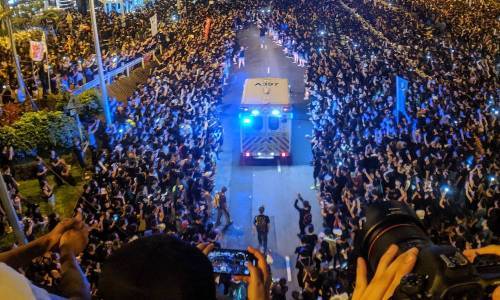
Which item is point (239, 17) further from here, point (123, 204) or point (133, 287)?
point (133, 287)

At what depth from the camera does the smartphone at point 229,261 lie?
3.50m

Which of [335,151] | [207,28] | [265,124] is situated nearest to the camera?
[335,151]

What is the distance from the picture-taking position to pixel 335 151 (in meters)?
14.9

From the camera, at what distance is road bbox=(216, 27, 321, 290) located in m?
12.4

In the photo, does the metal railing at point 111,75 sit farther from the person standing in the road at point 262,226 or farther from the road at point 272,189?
the person standing in the road at point 262,226

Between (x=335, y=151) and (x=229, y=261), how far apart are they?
38.2 feet

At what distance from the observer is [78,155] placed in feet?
49.6

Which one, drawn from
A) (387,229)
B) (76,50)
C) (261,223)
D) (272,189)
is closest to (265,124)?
(272,189)

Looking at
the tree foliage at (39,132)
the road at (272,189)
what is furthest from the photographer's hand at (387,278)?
the tree foliage at (39,132)

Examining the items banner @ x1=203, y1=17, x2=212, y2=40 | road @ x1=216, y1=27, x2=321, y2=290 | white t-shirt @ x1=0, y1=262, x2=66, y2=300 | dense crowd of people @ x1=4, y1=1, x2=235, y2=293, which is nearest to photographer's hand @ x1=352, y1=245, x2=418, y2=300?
white t-shirt @ x1=0, y1=262, x2=66, y2=300

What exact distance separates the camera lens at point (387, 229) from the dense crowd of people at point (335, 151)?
6.03ft

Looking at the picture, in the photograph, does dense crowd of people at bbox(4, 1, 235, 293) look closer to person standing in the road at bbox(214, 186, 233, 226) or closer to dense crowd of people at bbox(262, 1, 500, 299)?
person standing in the road at bbox(214, 186, 233, 226)

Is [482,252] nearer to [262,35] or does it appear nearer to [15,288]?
[15,288]

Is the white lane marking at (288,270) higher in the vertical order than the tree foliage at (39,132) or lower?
lower
